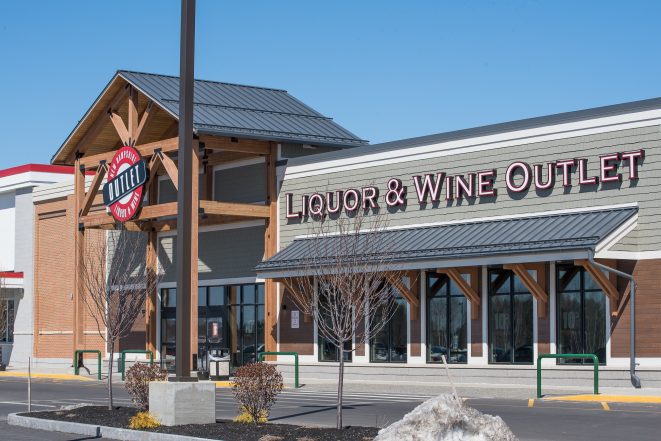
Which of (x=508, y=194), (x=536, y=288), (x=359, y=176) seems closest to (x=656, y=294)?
(x=536, y=288)

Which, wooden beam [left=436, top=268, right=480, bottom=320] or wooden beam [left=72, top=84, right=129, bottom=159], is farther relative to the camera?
wooden beam [left=72, top=84, right=129, bottom=159]

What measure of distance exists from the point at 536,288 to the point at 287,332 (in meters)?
10.8

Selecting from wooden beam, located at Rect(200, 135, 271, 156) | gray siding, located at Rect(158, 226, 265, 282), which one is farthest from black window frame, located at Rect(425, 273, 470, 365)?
wooden beam, located at Rect(200, 135, 271, 156)

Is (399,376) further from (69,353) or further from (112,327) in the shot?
(69,353)

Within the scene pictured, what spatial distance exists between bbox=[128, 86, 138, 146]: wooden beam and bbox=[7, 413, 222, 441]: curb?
62.6 ft

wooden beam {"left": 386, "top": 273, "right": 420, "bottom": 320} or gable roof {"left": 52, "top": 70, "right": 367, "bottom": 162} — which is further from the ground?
gable roof {"left": 52, "top": 70, "right": 367, "bottom": 162}

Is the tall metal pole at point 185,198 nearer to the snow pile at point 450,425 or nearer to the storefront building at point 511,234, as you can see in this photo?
the snow pile at point 450,425

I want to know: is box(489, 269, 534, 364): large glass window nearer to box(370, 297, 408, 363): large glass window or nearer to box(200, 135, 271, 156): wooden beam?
box(370, 297, 408, 363): large glass window

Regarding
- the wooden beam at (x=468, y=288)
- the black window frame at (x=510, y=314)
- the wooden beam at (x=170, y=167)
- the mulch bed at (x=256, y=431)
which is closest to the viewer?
the mulch bed at (x=256, y=431)

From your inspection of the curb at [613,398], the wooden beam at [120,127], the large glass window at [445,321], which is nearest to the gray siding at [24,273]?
the wooden beam at [120,127]

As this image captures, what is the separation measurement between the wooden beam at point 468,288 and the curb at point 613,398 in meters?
6.20

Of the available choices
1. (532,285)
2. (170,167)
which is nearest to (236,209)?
(170,167)

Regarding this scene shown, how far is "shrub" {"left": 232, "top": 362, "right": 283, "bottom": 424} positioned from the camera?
749 inches

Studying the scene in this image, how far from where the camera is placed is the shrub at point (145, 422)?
1873 cm
